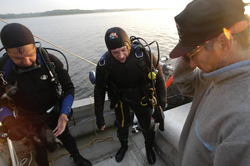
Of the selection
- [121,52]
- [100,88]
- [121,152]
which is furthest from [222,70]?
[121,152]

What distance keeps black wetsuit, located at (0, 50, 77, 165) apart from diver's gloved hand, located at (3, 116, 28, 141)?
68mm

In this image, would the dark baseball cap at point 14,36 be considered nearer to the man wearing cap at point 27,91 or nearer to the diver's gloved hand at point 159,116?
the man wearing cap at point 27,91

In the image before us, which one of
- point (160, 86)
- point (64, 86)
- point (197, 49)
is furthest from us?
point (160, 86)

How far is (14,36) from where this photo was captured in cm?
145

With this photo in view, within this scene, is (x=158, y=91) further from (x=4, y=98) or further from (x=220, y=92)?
(x=4, y=98)

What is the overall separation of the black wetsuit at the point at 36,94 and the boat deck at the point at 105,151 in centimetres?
64

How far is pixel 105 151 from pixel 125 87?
1.51m

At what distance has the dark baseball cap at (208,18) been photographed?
2.25ft

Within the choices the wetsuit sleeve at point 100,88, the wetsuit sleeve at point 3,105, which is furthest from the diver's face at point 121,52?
the wetsuit sleeve at point 3,105

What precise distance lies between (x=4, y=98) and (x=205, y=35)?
7.54ft

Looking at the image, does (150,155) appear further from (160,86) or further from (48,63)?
(48,63)

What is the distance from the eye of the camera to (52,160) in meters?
2.47

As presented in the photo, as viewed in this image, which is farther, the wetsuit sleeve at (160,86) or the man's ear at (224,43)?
the wetsuit sleeve at (160,86)

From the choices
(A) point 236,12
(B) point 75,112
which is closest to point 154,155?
(B) point 75,112
